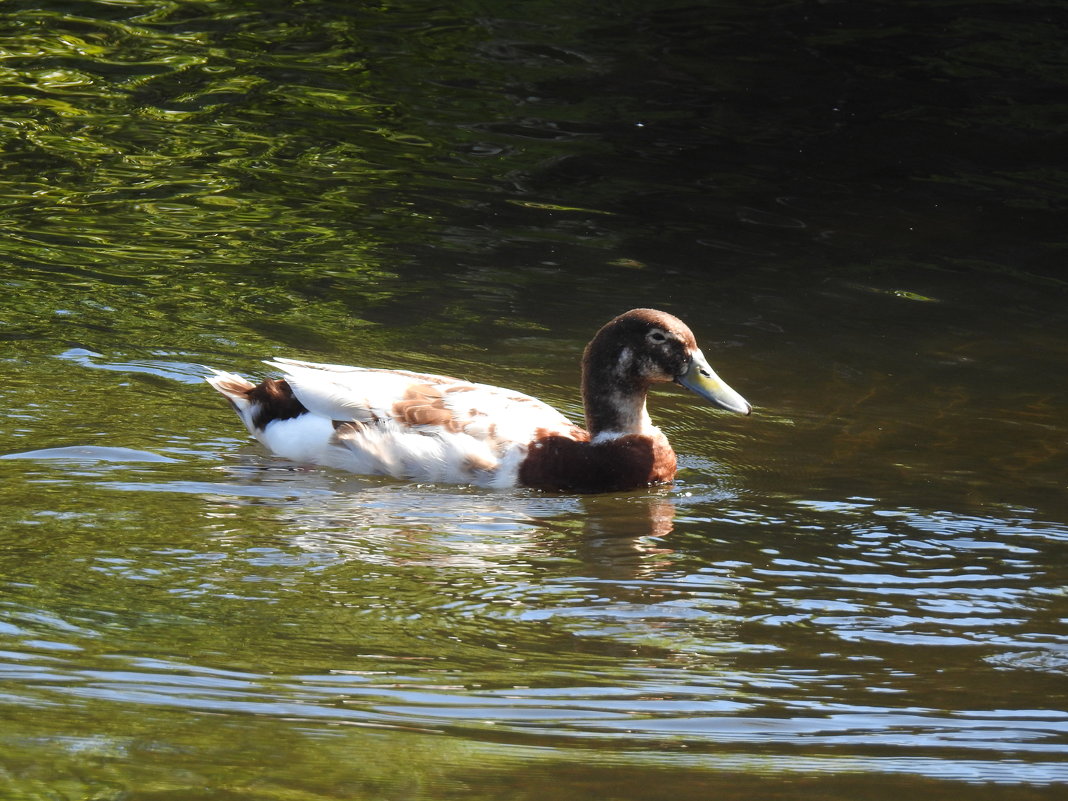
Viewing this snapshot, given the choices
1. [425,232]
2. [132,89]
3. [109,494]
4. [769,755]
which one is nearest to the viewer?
[769,755]

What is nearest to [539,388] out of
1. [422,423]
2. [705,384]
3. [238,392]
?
[705,384]

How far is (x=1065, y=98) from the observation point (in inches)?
663

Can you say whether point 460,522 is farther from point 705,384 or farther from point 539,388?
point 539,388

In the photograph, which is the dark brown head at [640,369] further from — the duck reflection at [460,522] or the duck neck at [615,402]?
the duck reflection at [460,522]

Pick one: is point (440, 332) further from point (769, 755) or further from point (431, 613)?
point (769, 755)

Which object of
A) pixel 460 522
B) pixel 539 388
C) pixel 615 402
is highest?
pixel 615 402

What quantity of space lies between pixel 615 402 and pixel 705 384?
0.48m

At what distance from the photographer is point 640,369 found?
26.9ft

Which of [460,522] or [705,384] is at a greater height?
[705,384]

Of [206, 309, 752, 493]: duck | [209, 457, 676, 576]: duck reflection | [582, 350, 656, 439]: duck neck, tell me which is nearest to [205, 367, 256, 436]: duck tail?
[206, 309, 752, 493]: duck

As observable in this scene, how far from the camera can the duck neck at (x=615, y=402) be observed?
8180mm

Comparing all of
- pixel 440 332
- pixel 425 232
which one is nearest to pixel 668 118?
pixel 425 232

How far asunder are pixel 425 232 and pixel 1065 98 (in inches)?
322

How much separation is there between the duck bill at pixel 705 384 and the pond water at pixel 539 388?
1.22 ft
